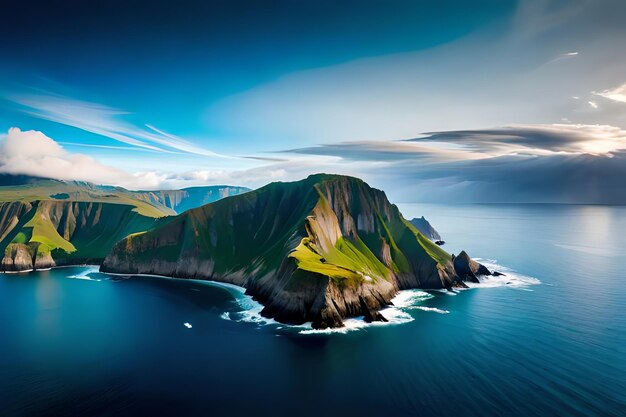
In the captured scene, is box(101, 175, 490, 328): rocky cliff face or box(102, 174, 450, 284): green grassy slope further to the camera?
box(102, 174, 450, 284): green grassy slope

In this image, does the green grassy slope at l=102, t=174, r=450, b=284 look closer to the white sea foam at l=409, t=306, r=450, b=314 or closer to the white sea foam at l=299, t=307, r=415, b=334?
the white sea foam at l=409, t=306, r=450, b=314

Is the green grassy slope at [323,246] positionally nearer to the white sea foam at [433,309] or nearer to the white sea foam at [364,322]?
the white sea foam at [433,309]

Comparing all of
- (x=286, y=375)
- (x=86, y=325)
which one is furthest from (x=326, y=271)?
(x=86, y=325)

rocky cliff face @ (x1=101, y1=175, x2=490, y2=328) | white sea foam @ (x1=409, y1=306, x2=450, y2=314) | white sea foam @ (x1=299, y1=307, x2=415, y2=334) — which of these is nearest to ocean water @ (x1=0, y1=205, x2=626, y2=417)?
white sea foam @ (x1=299, y1=307, x2=415, y2=334)

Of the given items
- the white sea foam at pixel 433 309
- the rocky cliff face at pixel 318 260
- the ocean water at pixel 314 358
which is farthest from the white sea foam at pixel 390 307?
the rocky cliff face at pixel 318 260

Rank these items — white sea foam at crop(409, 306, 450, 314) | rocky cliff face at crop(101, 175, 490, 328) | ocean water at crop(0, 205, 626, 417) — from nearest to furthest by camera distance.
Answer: ocean water at crop(0, 205, 626, 417), rocky cliff face at crop(101, 175, 490, 328), white sea foam at crop(409, 306, 450, 314)
